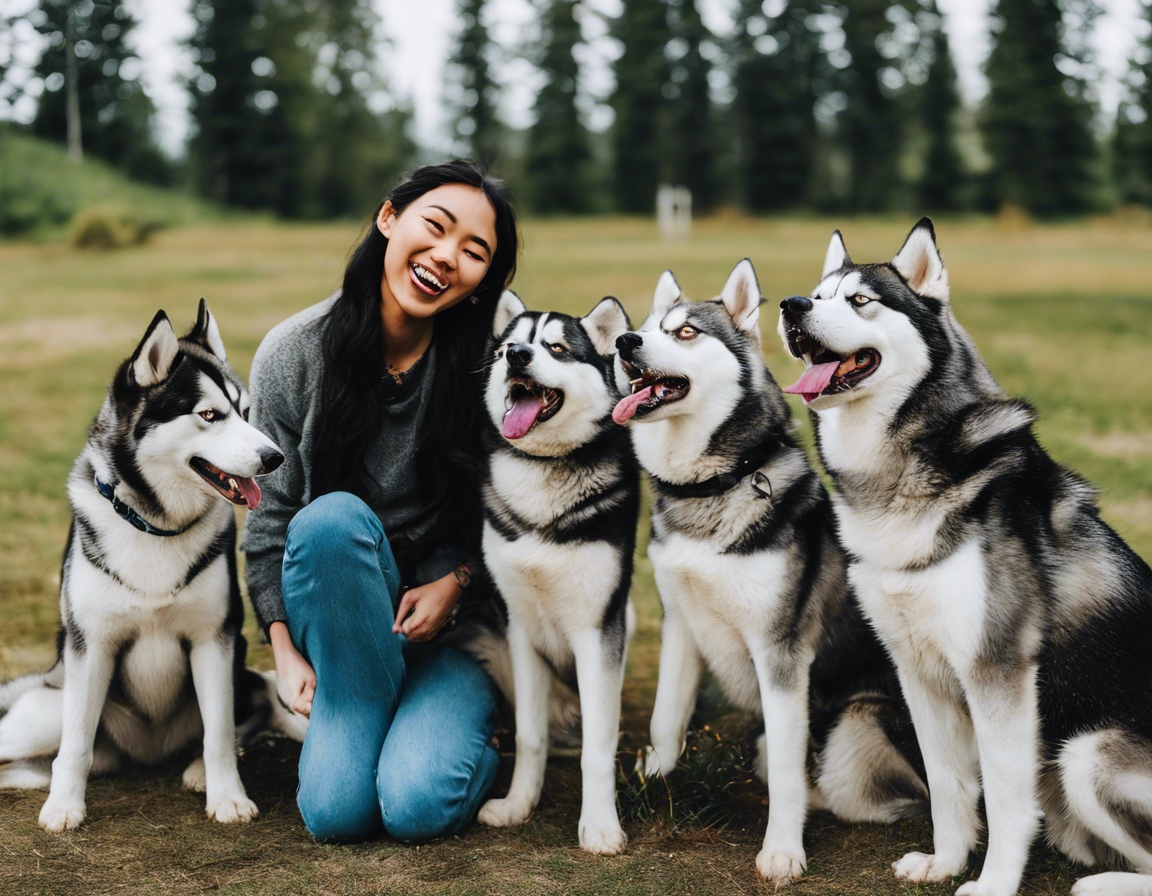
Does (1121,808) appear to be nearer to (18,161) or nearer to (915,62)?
(18,161)

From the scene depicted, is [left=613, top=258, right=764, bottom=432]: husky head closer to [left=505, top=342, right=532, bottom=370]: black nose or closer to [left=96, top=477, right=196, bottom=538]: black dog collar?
[left=505, top=342, right=532, bottom=370]: black nose

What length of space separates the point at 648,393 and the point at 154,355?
1.56 meters

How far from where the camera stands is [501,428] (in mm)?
3264

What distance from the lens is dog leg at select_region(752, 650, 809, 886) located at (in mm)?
2967

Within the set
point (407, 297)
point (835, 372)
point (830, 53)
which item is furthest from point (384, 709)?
point (830, 53)

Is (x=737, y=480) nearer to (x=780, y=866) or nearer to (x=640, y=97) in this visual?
(x=780, y=866)

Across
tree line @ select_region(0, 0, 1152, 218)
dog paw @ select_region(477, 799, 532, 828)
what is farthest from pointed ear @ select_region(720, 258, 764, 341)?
tree line @ select_region(0, 0, 1152, 218)

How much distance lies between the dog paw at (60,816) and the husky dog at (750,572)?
1.87 metres

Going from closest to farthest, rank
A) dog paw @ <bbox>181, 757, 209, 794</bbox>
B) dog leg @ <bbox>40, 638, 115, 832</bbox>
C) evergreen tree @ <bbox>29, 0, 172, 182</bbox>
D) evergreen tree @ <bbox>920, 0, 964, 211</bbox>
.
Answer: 1. dog leg @ <bbox>40, 638, 115, 832</bbox>
2. dog paw @ <bbox>181, 757, 209, 794</bbox>
3. evergreen tree @ <bbox>29, 0, 172, 182</bbox>
4. evergreen tree @ <bbox>920, 0, 964, 211</bbox>

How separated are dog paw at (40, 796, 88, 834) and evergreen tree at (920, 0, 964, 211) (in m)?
26.3

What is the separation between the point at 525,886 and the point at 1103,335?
11.6m

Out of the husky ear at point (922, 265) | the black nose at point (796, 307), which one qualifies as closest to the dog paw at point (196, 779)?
the black nose at point (796, 307)

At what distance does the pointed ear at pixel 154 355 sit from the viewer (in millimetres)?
3043

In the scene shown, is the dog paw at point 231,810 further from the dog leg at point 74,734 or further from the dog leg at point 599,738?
the dog leg at point 599,738
